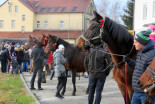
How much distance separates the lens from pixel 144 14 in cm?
3053

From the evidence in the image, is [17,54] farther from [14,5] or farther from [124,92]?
[14,5]

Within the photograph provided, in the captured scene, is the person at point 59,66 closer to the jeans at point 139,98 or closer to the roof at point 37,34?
the jeans at point 139,98

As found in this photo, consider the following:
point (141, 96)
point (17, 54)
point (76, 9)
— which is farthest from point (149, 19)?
point (76, 9)

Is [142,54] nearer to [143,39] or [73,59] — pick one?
[143,39]

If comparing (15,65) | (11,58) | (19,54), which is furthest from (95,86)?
(11,58)

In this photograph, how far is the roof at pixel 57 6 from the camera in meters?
58.2

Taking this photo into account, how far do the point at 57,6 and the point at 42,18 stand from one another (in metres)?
4.54

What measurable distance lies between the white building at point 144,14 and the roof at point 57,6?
85.7 ft

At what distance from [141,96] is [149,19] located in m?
25.9

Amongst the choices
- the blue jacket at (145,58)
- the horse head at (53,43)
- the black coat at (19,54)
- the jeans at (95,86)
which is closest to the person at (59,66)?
the horse head at (53,43)

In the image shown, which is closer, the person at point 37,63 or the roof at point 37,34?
the person at point 37,63

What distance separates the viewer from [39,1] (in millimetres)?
63625

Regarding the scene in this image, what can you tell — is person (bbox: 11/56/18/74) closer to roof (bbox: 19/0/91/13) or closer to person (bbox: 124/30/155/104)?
person (bbox: 124/30/155/104)

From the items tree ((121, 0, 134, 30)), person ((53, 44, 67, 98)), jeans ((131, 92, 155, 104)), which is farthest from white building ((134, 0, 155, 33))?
jeans ((131, 92, 155, 104))
